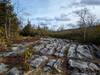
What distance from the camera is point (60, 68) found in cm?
2152

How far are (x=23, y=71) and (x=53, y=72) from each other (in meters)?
2.26

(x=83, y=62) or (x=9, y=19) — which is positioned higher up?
(x=9, y=19)

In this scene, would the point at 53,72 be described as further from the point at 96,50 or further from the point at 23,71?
the point at 96,50

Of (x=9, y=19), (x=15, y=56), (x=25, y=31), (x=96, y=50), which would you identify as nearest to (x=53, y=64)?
(x=15, y=56)

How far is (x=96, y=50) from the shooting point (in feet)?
94.7

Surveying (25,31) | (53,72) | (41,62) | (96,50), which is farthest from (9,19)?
(53,72)

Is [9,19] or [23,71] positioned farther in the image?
[9,19]

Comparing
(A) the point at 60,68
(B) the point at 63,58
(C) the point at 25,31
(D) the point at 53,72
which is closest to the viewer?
(D) the point at 53,72

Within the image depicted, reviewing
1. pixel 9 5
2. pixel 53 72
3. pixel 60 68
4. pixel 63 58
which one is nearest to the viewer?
pixel 53 72

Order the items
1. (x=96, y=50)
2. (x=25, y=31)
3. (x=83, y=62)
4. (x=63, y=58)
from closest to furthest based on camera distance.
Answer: (x=83, y=62) → (x=63, y=58) → (x=96, y=50) → (x=25, y=31)

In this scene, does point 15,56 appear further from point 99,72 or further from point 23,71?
point 99,72

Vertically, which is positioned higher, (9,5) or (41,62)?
(9,5)

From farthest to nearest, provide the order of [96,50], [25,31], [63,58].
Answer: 1. [25,31]
2. [96,50]
3. [63,58]

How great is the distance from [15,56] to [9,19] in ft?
71.5
